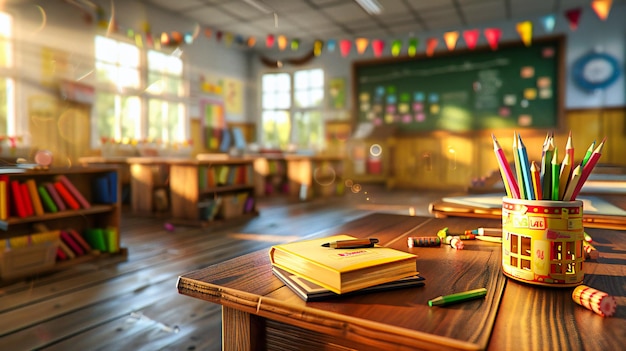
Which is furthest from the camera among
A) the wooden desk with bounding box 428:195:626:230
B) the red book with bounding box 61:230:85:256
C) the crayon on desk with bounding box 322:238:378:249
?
the red book with bounding box 61:230:85:256

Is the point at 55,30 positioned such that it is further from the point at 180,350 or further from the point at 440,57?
the point at 440,57

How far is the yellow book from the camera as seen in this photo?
553 millimetres

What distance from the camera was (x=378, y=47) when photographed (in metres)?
7.23

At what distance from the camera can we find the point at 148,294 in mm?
1921

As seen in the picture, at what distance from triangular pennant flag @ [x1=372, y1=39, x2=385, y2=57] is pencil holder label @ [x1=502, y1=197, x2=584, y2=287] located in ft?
22.8

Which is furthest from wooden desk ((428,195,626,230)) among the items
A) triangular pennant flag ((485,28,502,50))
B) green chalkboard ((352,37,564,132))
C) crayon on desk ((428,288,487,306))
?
green chalkboard ((352,37,564,132))

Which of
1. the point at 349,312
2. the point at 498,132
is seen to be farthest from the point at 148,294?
the point at 498,132

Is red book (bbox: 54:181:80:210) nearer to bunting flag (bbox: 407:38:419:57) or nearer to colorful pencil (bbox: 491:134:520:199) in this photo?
colorful pencil (bbox: 491:134:520:199)

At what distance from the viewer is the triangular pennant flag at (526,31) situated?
20.6 ft

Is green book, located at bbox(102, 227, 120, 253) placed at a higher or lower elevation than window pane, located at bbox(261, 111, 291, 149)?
lower

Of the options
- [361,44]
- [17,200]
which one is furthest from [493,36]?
[17,200]

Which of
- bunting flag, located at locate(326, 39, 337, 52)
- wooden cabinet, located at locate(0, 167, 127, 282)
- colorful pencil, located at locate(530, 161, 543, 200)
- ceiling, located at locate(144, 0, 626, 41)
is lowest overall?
wooden cabinet, located at locate(0, 167, 127, 282)

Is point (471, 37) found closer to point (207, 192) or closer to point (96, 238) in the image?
point (207, 192)

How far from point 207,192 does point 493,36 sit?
16.9ft
